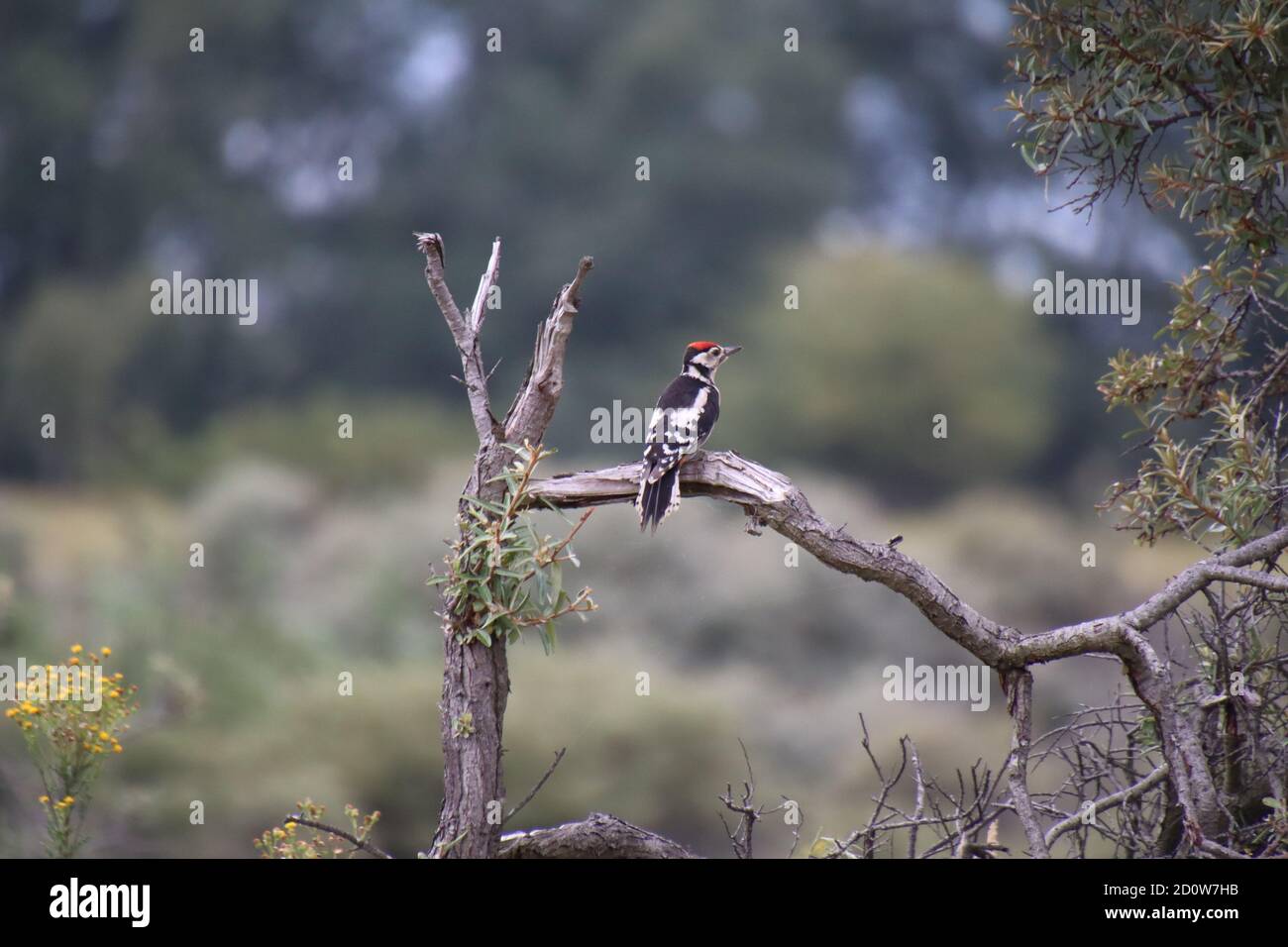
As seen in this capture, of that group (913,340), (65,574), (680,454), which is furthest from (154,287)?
(680,454)

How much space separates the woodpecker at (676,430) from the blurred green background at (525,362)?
7.65 meters

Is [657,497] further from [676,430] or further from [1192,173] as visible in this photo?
[1192,173]

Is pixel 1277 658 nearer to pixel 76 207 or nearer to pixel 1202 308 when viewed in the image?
pixel 1202 308

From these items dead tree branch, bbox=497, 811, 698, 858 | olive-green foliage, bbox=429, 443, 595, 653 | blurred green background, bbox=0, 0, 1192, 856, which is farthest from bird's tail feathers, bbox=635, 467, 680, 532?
blurred green background, bbox=0, 0, 1192, 856

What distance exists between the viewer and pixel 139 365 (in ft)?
102

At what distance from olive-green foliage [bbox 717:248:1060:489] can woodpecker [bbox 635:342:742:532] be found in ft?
71.9

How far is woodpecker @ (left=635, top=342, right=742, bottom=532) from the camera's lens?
4.60 meters

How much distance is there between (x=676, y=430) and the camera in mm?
5160

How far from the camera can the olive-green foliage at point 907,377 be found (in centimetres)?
2945

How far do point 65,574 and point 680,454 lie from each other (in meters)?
15.4

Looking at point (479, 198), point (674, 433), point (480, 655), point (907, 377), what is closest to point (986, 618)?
point (674, 433)

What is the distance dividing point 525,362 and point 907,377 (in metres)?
7.77

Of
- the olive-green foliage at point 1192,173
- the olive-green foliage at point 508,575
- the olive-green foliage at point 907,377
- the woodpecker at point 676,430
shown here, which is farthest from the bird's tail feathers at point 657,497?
A: the olive-green foliage at point 907,377

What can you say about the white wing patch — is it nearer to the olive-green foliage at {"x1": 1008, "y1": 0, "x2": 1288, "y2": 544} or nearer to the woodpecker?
the woodpecker
